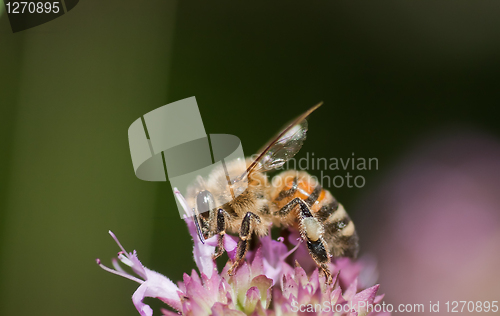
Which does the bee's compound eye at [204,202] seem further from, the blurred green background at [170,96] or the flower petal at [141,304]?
the blurred green background at [170,96]

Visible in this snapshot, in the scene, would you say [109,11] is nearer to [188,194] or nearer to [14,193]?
[14,193]

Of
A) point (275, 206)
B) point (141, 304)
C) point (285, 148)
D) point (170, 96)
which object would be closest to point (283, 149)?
point (285, 148)

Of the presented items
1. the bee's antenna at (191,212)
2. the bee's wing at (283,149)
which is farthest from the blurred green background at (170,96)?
the bee's wing at (283,149)

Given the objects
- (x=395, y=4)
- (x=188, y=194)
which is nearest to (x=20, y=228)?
(x=188, y=194)

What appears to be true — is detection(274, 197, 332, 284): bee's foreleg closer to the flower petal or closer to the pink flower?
the pink flower

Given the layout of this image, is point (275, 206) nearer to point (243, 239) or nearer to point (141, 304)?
point (243, 239)

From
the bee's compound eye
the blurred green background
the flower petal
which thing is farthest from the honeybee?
the blurred green background
